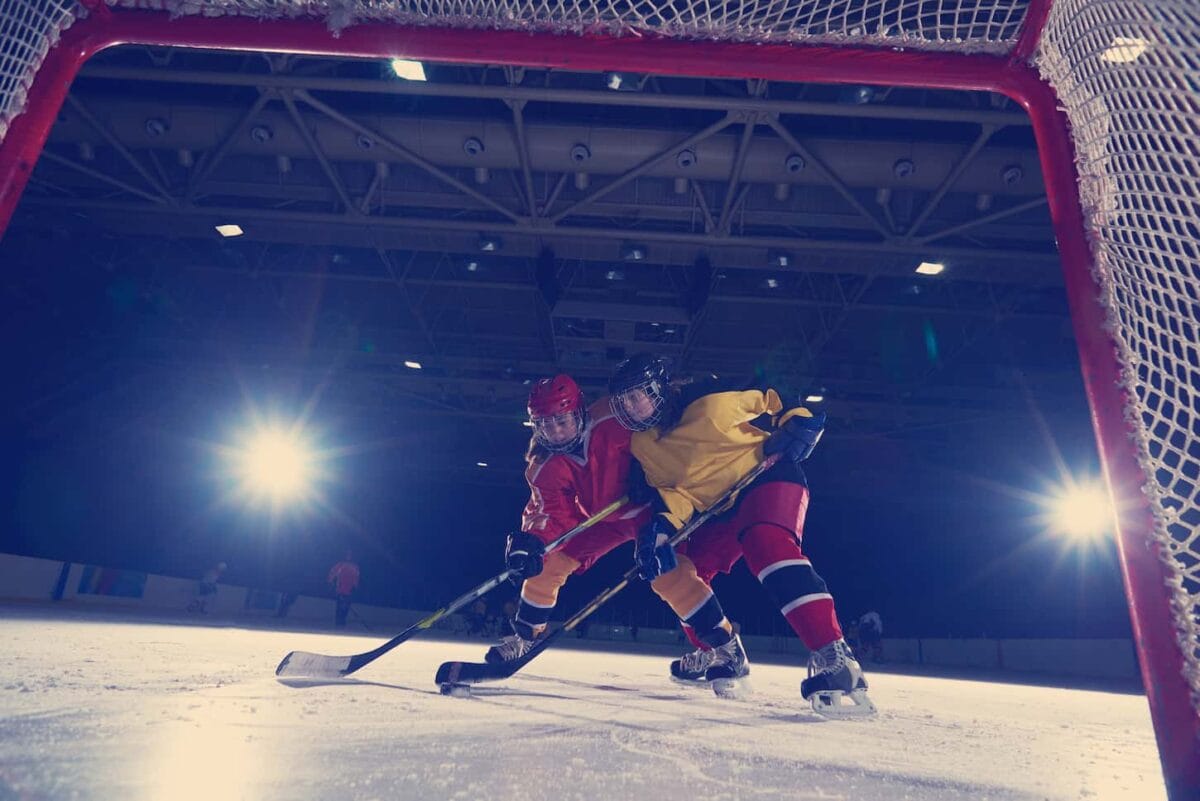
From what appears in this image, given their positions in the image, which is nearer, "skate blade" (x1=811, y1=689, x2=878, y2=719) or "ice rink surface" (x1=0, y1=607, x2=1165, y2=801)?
"ice rink surface" (x1=0, y1=607, x2=1165, y2=801)

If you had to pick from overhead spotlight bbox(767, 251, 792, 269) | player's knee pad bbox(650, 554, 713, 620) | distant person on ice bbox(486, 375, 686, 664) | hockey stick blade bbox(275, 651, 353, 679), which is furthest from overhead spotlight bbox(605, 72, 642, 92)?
hockey stick blade bbox(275, 651, 353, 679)

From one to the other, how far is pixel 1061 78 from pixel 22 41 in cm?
225

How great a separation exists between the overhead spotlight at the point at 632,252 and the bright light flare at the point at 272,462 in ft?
24.0

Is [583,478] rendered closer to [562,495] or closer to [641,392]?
[562,495]

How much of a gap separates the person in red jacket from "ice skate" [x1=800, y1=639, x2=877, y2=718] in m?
0.86

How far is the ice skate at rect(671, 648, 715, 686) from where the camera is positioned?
120 inches

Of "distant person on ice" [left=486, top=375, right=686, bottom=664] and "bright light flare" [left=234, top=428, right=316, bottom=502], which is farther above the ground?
"bright light flare" [left=234, top=428, right=316, bottom=502]

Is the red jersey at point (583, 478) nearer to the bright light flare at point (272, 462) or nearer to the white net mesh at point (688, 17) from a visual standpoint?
the white net mesh at point (688, 17)

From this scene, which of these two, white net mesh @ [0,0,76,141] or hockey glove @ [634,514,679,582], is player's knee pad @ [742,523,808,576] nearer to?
hockey glove @ [634,514,679,582]

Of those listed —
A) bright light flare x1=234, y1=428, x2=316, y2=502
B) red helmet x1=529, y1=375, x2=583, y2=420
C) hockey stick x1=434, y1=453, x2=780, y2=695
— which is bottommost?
hockey stick x1=434, y1=453, x2=780, y2=695

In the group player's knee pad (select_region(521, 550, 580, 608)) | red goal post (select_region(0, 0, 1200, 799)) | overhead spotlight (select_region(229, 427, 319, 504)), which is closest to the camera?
red goal post (select_region(0, 0, 1200, 799))

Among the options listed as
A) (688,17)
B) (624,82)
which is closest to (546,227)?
(624,82)

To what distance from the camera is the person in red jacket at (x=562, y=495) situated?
2.58 meters

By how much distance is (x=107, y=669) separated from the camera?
199cm
